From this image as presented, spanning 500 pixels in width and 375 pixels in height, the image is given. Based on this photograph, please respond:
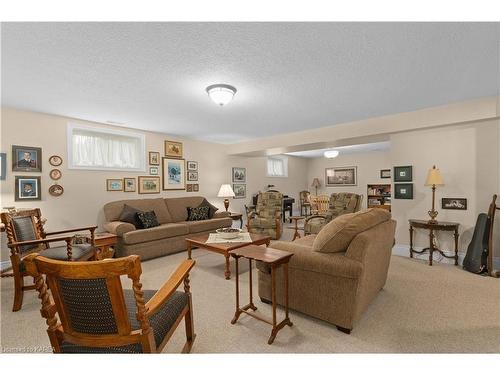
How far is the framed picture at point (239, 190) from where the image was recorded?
6977mm

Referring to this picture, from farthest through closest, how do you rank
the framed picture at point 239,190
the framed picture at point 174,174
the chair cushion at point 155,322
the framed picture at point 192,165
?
the framed picture at point 239,190, the framed picture at point 192,165, the framed picture at point 174,174, the chair cushion at point 155,322

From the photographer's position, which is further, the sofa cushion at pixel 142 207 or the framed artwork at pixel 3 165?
the sofa cushion at pixel 142 207

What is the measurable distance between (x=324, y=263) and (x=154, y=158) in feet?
14.2

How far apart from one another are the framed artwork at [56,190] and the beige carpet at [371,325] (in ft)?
4.71

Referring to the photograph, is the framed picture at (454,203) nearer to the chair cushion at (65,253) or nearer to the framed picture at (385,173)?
the framed picture at (385,173)

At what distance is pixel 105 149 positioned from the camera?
464cm

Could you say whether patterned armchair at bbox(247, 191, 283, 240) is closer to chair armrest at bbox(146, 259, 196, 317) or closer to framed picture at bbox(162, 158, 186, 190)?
framed picture at bbox(162, 158, 186, 190)

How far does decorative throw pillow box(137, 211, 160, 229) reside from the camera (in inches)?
167

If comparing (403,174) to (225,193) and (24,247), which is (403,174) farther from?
(24,247)

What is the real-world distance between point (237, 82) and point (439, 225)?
3.43 meters

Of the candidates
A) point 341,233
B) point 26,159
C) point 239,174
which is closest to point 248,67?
point 341,233

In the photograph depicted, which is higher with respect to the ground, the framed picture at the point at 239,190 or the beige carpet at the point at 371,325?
the framed picture at the point at 239,190

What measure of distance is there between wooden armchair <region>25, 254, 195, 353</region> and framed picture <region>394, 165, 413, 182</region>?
4.25 meters

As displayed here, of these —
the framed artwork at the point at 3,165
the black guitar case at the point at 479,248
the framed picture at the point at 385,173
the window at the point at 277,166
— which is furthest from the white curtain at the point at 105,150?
the framed picture at the point at 385,173
